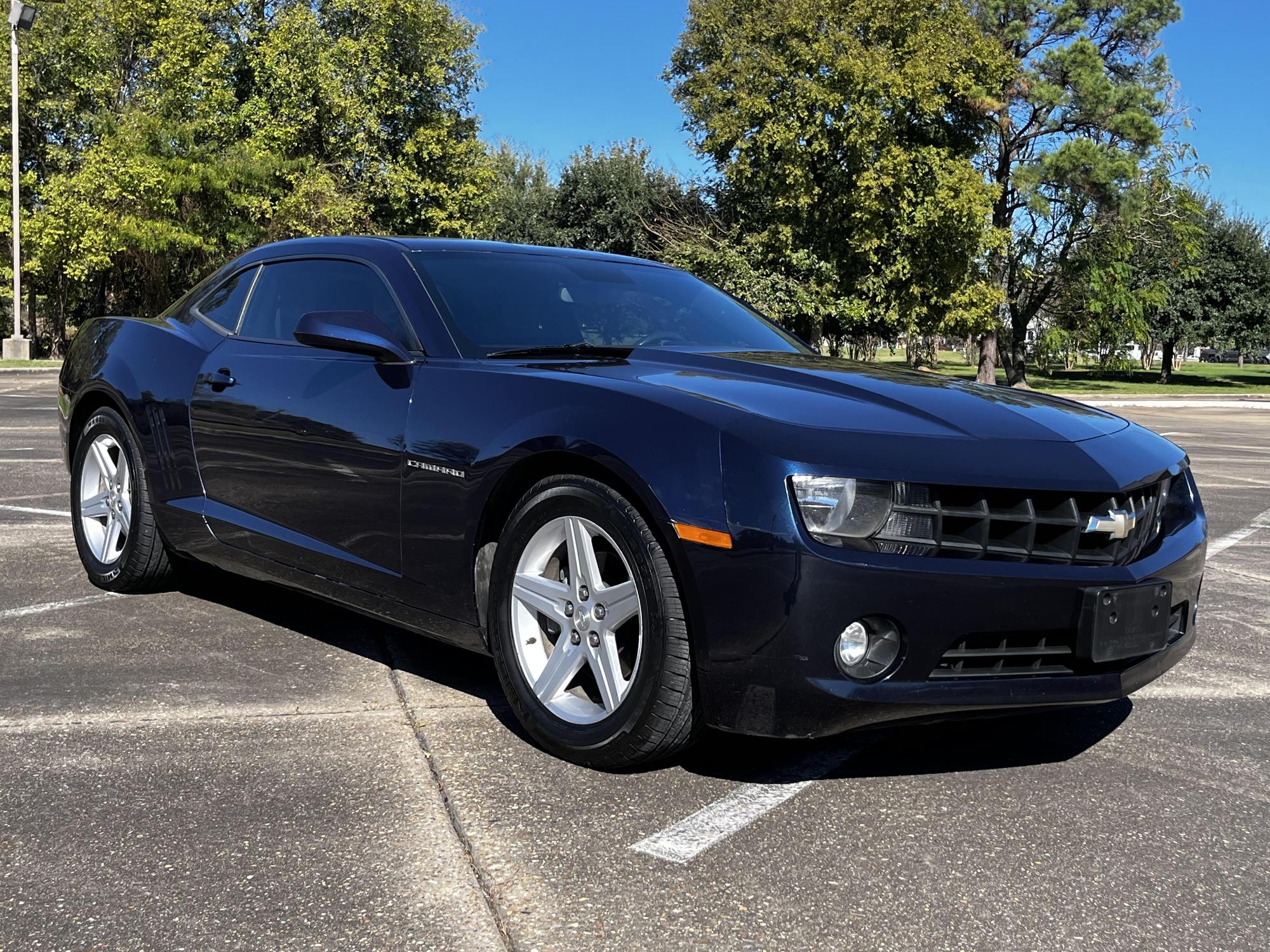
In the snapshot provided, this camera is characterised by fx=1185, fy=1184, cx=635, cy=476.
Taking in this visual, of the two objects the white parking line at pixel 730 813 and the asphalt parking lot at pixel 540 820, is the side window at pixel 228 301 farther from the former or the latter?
the white parking line at pixel 730 813

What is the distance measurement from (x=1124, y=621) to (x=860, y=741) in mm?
916

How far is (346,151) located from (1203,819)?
3879 cm

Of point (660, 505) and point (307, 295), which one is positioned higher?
point (307, 295)

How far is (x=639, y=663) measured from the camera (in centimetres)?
301

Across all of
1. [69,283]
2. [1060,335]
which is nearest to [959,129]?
[1060,335]

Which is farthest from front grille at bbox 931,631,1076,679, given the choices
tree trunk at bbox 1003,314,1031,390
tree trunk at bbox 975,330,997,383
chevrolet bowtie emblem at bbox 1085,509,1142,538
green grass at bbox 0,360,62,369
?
tree trunk at bbox 1003,314,1031,390

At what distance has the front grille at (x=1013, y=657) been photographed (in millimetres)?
2881

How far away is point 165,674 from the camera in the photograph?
13.2ft

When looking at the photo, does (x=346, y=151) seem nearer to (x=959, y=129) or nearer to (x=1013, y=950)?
(x=959, y=129)

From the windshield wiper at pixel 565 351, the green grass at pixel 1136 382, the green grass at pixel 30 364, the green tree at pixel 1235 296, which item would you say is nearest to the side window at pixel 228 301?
the windshield wiper at pixel 565 351

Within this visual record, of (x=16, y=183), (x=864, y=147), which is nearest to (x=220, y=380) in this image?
(x=16, y=183)

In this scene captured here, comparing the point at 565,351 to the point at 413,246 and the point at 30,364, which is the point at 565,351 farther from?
the point at 30,364

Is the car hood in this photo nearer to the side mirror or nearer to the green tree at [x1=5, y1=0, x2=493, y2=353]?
the side mirror

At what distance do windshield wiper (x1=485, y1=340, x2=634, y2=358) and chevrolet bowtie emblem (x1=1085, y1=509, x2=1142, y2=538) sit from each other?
1519 millimetres
